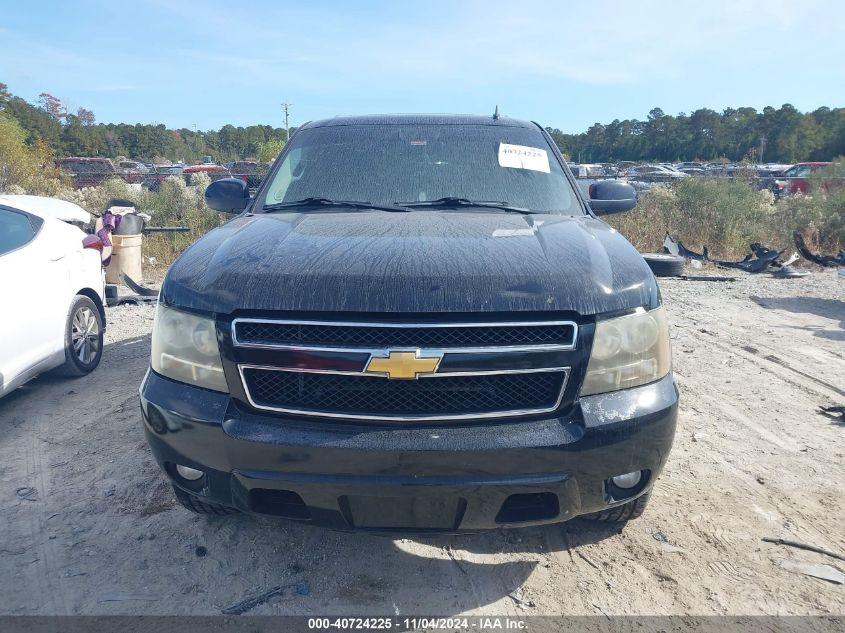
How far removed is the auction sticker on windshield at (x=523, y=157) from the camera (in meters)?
3.38

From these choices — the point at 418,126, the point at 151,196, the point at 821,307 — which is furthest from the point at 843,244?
the point at 151,196

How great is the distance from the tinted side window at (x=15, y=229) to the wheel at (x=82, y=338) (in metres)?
0.63

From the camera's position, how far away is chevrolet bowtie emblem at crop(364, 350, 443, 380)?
6.33 ft

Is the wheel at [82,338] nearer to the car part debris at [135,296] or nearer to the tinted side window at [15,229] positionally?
the tinted side window at [15,229]

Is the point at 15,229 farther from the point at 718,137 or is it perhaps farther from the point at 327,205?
the point at 718,137

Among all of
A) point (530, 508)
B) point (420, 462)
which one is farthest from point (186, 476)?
point (530, 508)

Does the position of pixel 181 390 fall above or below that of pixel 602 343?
below

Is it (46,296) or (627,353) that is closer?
(627,353)

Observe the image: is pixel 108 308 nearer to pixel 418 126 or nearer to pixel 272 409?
pixel 418 126

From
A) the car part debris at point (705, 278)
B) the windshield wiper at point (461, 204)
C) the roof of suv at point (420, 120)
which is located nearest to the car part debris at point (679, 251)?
the car part debris at point (705, 278)

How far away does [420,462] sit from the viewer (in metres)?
1.93

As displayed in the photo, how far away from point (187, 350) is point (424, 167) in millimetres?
1755

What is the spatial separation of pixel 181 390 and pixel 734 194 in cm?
1261

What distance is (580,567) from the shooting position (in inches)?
102
